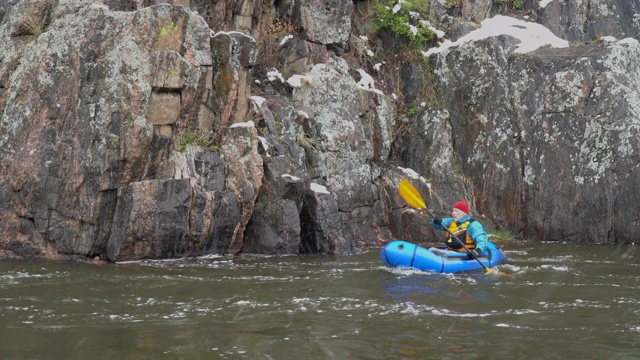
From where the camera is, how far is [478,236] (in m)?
10.7

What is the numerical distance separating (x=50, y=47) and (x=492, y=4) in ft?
37.6

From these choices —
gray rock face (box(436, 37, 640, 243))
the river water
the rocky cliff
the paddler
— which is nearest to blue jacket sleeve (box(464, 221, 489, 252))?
the paddler

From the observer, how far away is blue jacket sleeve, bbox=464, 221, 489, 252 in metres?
10.5

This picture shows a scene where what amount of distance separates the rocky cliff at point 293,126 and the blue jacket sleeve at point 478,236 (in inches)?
101

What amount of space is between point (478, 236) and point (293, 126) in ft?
15.8

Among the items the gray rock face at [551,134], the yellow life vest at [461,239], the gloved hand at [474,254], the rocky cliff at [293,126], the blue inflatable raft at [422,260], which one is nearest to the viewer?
the blue inflatable raft at [422,260]

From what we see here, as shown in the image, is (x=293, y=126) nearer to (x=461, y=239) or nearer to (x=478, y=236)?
(x=461, y=239)

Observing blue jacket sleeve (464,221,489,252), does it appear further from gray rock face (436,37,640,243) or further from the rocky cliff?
gray rock face (436,37,640,243)

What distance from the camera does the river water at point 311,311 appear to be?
566 cm

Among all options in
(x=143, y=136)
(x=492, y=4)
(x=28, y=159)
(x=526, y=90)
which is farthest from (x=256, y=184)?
(x=492, y=4)

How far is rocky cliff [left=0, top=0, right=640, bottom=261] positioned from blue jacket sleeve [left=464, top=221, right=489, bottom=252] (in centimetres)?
258

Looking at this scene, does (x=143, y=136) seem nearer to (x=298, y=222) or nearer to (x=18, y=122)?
(x=18, y=122)

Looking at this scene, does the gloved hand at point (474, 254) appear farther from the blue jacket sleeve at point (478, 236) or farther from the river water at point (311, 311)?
the river water at point (311, 311)

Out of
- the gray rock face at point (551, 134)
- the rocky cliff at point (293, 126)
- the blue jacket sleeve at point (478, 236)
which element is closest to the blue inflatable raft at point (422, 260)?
the blue jacket sleeve at point (478, 236)
